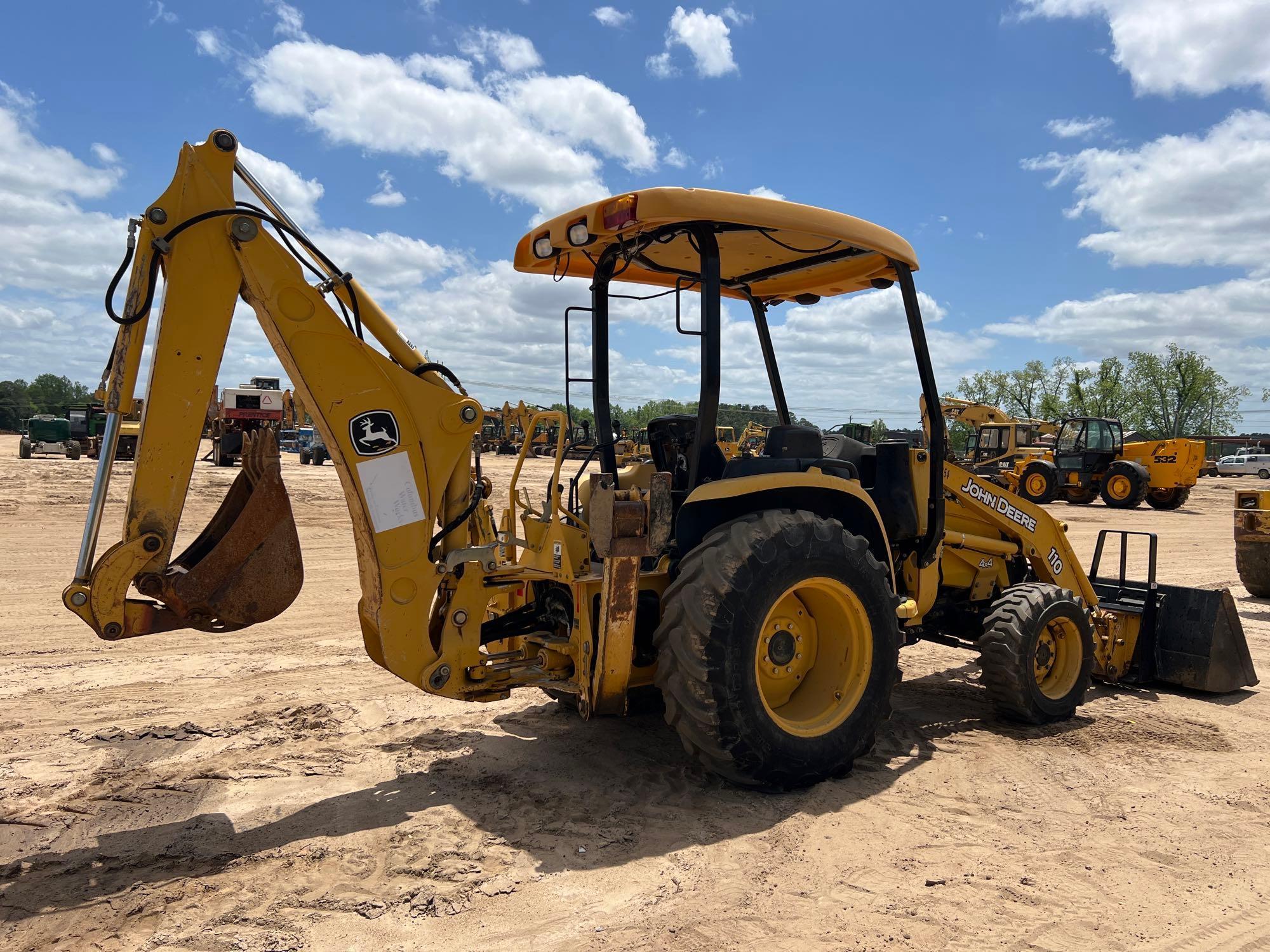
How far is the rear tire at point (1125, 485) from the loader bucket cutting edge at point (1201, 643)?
18.4 meters

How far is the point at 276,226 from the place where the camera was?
3650 millimetres

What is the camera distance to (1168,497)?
23.2 m

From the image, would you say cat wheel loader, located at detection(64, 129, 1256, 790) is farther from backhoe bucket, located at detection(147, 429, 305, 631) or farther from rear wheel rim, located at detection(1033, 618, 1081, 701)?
rear wheel rim, located at detection(1033, 618, 1081, 701)

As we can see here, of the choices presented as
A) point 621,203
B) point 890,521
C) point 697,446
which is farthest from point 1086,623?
point 621,203

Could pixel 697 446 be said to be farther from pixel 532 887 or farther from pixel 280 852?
pixel 280 852

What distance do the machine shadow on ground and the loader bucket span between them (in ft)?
4.28

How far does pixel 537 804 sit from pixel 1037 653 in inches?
130

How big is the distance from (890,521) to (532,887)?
3038 millimetres

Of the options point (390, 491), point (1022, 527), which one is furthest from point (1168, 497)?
point (390, 491)

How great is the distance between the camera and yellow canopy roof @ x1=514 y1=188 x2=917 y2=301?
3895 mm

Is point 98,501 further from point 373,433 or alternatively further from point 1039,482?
point 1039,482

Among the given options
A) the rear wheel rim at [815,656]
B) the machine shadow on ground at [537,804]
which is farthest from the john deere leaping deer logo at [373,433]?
the rear wheel rim at [815,656]

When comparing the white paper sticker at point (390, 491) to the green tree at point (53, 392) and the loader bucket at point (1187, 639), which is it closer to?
the loader bucket at point (1187, 639)

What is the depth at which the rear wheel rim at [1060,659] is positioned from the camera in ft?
17.9
